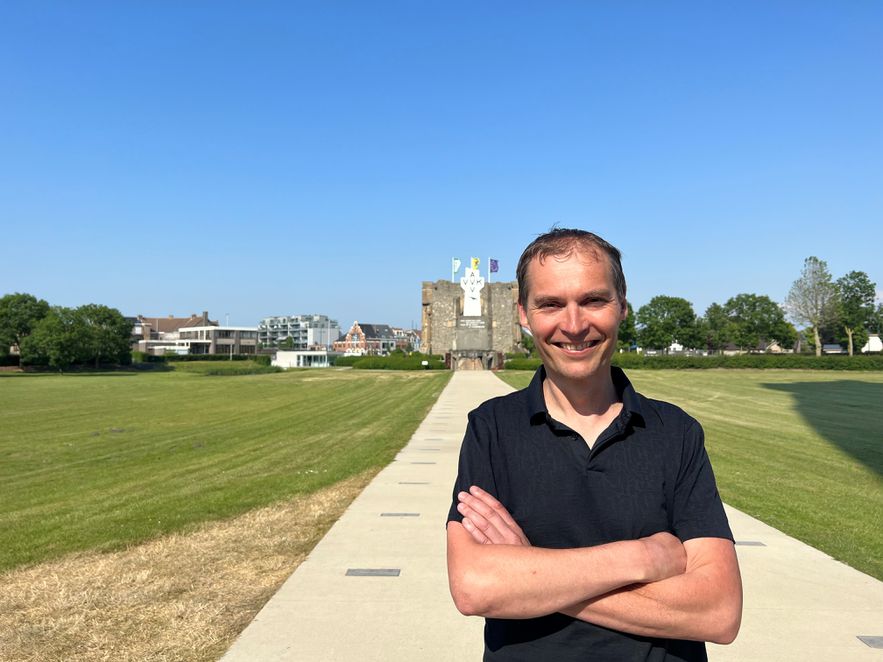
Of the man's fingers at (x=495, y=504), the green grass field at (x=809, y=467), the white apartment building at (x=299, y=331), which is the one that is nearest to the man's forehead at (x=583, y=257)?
the man's fingers at (x=495, y=504)

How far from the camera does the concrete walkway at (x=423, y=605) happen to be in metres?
4.13

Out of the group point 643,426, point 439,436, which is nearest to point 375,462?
point 439,436

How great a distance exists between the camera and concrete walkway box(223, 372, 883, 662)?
13.6 ft

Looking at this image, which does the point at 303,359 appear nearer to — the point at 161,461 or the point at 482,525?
the point at 161,461

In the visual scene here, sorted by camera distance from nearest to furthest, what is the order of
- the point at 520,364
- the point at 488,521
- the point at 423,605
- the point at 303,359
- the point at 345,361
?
1. the point at 488,521
2. the point at 423,605
3. the point at 520,364
4. the point at 345,361
5. the point at 303,359

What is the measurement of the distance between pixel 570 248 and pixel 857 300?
106 m

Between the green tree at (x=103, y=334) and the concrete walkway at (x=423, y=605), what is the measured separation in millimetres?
76922

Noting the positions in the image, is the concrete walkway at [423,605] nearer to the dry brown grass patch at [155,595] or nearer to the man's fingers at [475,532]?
the dry brown grass patch at [155,595]

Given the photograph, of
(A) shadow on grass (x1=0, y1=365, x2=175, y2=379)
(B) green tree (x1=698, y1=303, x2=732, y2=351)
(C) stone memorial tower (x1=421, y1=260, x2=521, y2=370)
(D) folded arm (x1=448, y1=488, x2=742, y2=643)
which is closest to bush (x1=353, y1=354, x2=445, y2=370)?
(C) stone memorial tower (x1=421, y1=260, x2=521, y2=370)

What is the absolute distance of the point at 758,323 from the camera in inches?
4122

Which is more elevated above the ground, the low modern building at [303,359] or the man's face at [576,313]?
the man's face at [576,313]

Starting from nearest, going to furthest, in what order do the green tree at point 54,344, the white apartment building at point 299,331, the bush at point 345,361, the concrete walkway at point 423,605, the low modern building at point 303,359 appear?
the concrete walkway at point 423,605 < the green tree at point 54,344 < the bush at point 345,361 < the low modern building at point 303,359 < the white apartment building at point 299,331

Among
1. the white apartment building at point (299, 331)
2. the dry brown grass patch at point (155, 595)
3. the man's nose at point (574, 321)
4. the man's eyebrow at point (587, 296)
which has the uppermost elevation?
the white apartment building at point (299, 331)

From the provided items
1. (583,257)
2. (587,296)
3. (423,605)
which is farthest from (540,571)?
(423,605)
